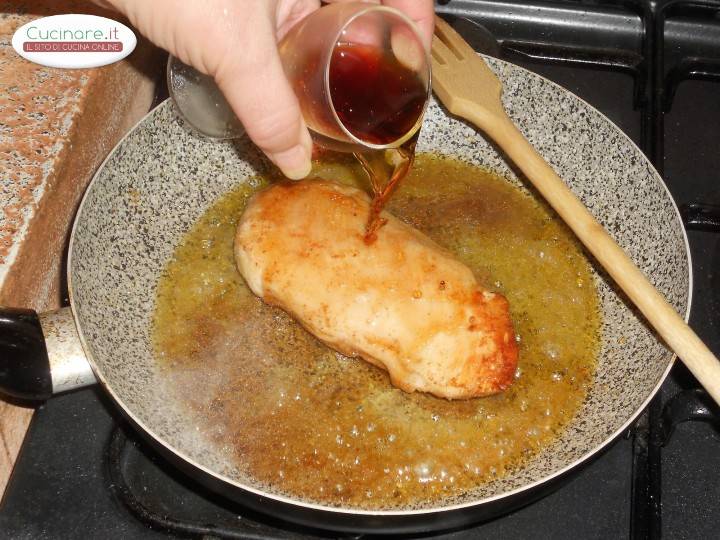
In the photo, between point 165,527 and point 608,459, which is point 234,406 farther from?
point 608,459

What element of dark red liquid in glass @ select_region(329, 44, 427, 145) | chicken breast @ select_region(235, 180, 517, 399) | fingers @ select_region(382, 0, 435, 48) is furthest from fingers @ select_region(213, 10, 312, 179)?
fingers @ select_region(382, 0, 435, 48)

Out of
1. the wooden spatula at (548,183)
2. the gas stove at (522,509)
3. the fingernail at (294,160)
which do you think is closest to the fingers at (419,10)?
the wooden spatula at (548,183)

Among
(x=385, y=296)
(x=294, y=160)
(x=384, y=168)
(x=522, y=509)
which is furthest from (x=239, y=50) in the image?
(x=522, y=509)

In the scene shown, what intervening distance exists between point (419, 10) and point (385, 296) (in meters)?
0.61

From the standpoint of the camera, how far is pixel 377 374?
1.58m

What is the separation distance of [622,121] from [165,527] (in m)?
1.56

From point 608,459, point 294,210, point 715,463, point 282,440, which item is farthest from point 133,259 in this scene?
point 715,463

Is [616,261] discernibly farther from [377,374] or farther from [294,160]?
[294,160]

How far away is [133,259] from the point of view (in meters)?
1.68

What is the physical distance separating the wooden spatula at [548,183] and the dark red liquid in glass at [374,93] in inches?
17.2

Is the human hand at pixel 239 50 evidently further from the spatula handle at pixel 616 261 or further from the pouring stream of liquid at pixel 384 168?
the spatula handle at pixel 616 261

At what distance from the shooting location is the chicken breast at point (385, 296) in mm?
1459

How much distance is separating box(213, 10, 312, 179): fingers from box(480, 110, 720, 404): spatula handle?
2.17 ft

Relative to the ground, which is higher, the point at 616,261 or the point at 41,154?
the point at 616,261
